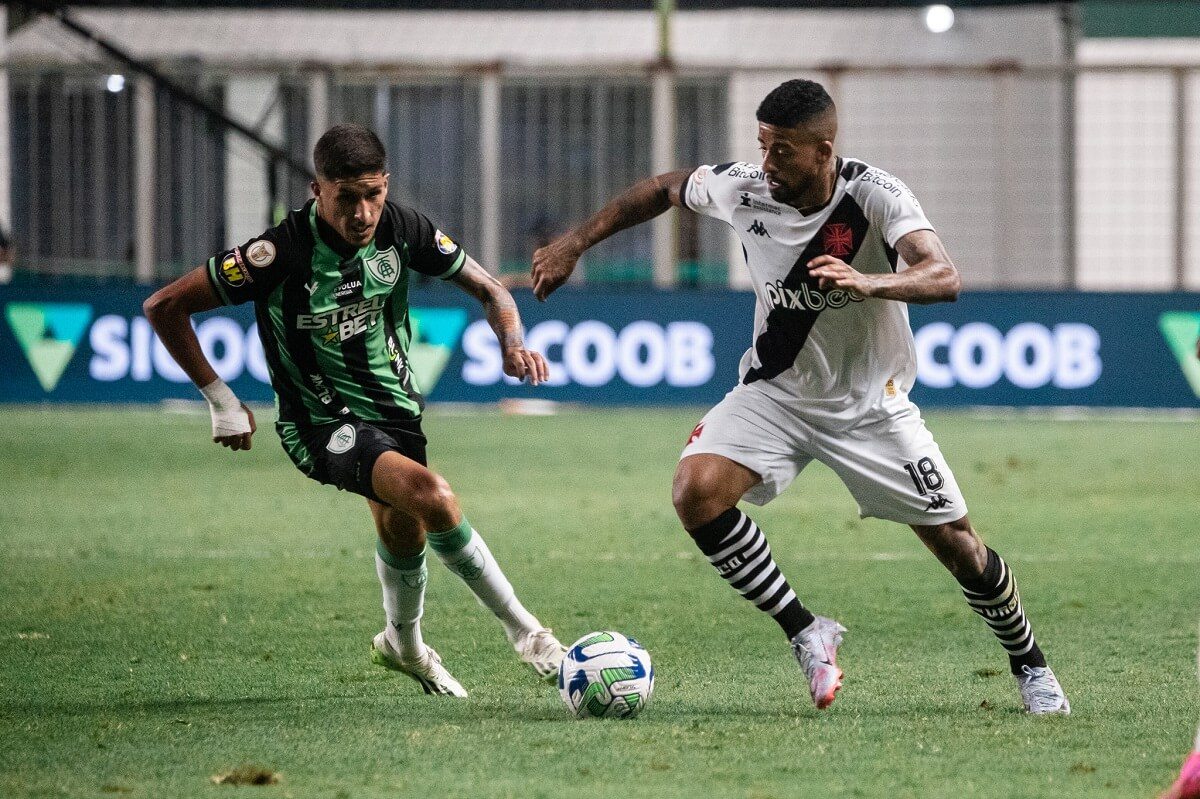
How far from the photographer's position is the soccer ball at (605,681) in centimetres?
521

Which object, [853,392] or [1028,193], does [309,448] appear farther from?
[1028,193]

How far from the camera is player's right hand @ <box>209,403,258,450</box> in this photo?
18.3ft

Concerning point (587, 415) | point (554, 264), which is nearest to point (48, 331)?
point (587, 415)

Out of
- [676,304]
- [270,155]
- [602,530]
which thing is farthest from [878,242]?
[270,155]

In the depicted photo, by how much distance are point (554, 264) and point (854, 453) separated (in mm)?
1146

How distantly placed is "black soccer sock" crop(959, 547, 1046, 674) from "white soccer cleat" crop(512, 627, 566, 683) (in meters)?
1.29

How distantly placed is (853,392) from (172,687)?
2.35 metres

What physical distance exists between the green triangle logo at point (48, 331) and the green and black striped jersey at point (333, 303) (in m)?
10.8

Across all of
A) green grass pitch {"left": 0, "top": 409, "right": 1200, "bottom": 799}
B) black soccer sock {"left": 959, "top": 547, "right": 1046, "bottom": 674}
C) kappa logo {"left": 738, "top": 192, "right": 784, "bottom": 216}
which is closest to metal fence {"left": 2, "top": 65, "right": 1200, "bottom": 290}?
green grass pitch {"left": 0, "top": 409, "right": 1200, "bottom": 799}

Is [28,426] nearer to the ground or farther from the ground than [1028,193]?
nearer to the ground

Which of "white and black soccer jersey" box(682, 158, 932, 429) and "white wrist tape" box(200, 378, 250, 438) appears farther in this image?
"white wrist tape" box(200, 378, 250, 438)

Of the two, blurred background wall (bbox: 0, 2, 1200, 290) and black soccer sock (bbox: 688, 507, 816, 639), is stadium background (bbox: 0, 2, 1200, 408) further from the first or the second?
black soccer sock (bbox: 688, 507, 816, 639)

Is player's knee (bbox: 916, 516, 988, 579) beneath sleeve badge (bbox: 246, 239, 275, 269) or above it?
beneath

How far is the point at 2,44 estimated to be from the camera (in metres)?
19.5
